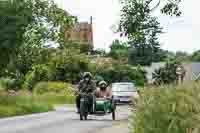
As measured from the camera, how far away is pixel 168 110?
1329 centimetres

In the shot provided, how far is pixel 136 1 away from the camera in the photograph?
17.9 m

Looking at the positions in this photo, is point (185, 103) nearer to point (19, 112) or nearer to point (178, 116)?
point (178, 116)

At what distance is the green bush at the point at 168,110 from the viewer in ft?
39.3

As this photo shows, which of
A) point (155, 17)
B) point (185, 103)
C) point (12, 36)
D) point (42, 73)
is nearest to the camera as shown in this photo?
point (185, 103)

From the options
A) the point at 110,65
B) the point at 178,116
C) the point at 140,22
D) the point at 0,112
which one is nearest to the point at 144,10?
the point at 140,22

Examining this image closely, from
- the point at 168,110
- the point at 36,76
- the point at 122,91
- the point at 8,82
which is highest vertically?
the point at 168,110

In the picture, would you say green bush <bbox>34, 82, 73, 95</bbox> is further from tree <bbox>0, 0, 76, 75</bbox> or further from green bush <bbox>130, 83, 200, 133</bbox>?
green bush <bbox>130, 83, 200, 133</bbox>

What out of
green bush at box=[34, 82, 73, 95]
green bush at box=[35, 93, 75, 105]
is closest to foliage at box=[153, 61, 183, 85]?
green bush at box=[35, 93, 75, 105]

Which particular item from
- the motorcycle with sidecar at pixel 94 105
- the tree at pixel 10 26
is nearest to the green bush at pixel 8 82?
the tree at pixel 10 26

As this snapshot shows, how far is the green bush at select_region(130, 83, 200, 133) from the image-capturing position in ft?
39.3

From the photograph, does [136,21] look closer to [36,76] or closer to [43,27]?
[43,27]

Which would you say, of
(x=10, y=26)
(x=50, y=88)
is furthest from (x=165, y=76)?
(x=50, y=88)

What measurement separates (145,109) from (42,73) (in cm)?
5480

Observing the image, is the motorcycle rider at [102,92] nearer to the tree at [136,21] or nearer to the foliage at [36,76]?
the tree at [136,21]
